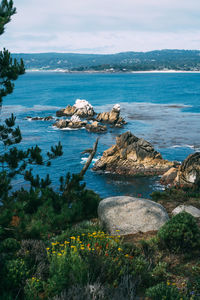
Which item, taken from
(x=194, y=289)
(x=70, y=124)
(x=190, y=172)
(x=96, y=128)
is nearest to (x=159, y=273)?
(x=194, y=289)

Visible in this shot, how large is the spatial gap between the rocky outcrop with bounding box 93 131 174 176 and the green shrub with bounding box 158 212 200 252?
2957 cm

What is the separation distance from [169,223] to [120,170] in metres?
29.8

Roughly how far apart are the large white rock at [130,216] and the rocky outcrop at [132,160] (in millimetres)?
26920

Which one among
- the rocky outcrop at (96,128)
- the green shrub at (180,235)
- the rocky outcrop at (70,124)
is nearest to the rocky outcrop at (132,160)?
the rocky outcrop at (96,128)

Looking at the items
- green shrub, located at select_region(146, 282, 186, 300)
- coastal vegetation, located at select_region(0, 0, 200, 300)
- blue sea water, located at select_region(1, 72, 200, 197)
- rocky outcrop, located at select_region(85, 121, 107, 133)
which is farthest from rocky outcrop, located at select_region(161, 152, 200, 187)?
rocky outcrop, located at select_region(85, 121, 107, 133)

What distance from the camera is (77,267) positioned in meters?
6.69

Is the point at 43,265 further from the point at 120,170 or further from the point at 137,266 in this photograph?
the point at 120,170

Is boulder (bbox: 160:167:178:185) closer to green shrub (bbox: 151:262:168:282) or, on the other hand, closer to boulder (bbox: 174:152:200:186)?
boulder (bbox: 174:152:200:186)

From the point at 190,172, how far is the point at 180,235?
73.0ft

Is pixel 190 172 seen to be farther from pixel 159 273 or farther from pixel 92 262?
pixel 92 262

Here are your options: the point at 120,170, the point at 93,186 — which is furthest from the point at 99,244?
the point at 120,170

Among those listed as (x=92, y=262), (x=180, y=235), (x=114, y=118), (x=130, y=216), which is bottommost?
(x=130, y=216)

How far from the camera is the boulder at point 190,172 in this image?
29.4 m

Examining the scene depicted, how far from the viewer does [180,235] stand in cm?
896
